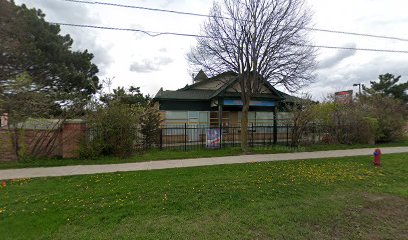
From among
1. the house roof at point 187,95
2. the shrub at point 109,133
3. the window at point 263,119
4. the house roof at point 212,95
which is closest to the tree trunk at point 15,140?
the shrub at point 109,133

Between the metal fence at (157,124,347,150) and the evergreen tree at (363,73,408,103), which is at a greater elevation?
the evergreen tree at (363,73,408,103)

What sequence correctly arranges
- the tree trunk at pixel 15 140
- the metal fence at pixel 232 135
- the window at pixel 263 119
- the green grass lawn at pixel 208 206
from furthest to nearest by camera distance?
the window at pixel 263 119 < the metal fence at pixel 232 135 < the tree trunk at pixel 15 140 < the green grass lawn at pixel 208 206

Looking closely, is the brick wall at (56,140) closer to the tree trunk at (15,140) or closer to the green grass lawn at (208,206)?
the tree trunk at (15,140)

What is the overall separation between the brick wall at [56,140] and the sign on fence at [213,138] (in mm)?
6494

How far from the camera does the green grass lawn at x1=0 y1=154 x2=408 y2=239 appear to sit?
362cm

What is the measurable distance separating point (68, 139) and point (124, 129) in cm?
233

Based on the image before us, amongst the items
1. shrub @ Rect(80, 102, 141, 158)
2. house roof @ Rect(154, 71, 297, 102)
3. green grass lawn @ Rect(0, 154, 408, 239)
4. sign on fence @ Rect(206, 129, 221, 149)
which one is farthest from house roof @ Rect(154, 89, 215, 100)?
green grass lawn @ Rect(0, 154, 408, 239)

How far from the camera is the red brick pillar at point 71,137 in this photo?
10016mm

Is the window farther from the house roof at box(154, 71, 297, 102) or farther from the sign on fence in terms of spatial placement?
the sign on fence

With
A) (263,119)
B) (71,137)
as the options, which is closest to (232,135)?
(263,119)

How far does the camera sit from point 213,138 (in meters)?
13.7

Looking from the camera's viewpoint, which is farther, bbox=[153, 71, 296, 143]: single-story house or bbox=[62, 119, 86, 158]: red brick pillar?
bbox=[153, 71, 296, 143]: single-story house

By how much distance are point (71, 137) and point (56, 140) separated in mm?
677

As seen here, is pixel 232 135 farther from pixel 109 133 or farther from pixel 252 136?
pixel 109 133
